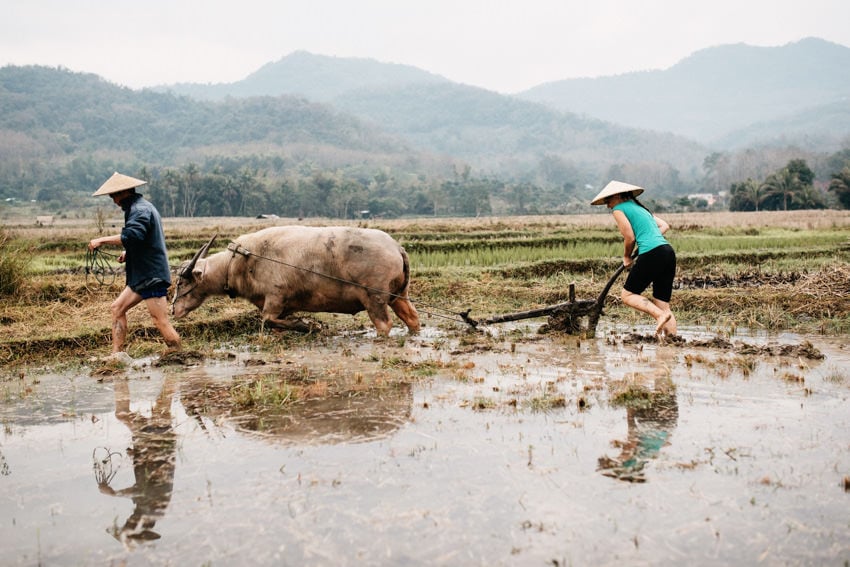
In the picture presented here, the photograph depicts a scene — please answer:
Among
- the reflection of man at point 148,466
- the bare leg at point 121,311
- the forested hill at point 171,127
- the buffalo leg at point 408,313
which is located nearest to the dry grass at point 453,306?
the buffalo leg at point 408,313

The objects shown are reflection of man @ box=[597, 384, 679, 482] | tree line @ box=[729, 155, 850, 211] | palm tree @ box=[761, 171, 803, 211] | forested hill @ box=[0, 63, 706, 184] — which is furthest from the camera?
forested hill @ box=[0, 63, 706, 184]

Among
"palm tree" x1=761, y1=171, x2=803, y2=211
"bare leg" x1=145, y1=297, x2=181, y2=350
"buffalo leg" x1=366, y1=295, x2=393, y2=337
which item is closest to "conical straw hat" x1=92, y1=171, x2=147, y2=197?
"bare leg" x1=145, y1=297, x2=181, y2=350

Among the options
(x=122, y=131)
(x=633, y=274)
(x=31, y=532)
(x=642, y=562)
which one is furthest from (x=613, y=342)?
(x=122, y=131)

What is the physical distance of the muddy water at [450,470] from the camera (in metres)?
3.32

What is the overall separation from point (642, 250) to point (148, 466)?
15.4ft

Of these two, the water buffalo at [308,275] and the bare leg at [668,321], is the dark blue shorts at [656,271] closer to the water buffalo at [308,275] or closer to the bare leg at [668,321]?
the bare leg at [668,321]

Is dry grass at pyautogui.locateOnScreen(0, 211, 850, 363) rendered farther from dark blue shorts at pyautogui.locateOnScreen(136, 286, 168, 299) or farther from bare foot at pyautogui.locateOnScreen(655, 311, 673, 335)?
bare foot at pyautogui.locateOnScreen(655, 311, 673, 335)

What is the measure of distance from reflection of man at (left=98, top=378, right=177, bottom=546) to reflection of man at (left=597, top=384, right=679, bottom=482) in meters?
2.29

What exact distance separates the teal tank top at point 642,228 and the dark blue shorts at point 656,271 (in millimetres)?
58

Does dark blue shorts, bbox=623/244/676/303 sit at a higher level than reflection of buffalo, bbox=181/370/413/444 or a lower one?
higher

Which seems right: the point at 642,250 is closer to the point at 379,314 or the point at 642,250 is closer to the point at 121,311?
the point at 379,314

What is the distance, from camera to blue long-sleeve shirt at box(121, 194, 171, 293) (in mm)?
6859

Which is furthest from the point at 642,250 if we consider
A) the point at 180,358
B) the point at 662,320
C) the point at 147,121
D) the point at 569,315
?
the point at 147,121

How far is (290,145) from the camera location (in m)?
156
